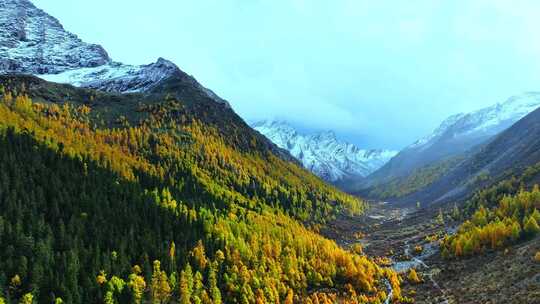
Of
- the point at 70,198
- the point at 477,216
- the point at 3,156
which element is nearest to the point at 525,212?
the point at 477,216

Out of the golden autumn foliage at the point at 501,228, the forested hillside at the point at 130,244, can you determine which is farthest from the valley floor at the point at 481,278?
the forested hillside at the point at 130,244

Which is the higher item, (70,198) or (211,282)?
(70,198)

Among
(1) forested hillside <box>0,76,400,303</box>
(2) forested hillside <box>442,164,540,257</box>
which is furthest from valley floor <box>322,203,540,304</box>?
(1) forested hillside <box>0,76,400,303</box>

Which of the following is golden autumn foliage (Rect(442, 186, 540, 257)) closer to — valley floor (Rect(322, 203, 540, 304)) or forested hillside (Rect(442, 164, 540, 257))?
forested hillside (Rect(442, 164, 540, 257))

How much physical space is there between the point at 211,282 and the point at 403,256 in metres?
94.8

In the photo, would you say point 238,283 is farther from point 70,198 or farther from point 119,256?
point 70,198

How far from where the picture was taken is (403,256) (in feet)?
589

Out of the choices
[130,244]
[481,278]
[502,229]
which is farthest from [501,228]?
[130,244]

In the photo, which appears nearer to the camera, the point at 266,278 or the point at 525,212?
the point at 266,278

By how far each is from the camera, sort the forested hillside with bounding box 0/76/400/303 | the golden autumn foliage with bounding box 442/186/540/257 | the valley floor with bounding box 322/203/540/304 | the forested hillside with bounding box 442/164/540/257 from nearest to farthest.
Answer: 1. the forested hillside with bounding box 0/76/400/303
2. the valley floor with bounding box 322/203/540/304
3. the forested hillside with bounding box 442/164/540/257
4. the golden autumn foliage with bounding box 442/186/540/257

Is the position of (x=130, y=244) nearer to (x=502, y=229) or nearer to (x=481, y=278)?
(x=481, y=278)

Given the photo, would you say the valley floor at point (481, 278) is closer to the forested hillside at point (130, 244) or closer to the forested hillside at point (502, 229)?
the forested hillside at point (502, 229)

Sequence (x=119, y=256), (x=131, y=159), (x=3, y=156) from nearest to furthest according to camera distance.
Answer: (x=119, y=256)
(x=3, y=156)
(x=131, y=159)

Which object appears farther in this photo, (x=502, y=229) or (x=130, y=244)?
(x=502, y=229)
